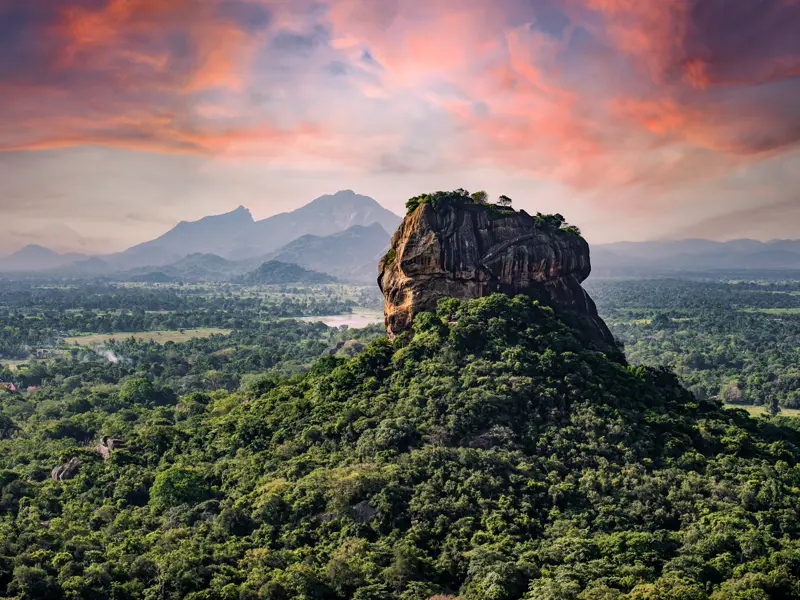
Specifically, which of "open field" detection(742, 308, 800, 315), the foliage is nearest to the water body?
the foliage

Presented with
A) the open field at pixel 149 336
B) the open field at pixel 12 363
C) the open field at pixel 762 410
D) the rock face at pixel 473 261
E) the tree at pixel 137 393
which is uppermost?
the rock face at pixel 473 261

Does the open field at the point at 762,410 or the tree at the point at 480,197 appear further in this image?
the open field at the point at 762,410

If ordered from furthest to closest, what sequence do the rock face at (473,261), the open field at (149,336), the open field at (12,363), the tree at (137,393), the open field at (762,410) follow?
the open field at (149,336)
the open field at (12,363)
the open field at (762,410)
the tree at (137,393)
the rock face at (473,261)

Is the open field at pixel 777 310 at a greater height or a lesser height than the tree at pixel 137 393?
greater

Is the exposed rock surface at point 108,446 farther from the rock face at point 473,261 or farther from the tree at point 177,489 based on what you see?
the rock face at point 473,261

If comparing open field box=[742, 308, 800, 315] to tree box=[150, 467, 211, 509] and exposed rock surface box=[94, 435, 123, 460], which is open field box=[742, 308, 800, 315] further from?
tree box=[150, 467, 211, 509]

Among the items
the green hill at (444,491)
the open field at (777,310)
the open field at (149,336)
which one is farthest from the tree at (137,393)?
the open field at (777,310)

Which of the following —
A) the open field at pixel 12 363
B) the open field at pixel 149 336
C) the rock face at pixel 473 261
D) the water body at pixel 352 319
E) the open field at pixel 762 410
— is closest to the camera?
the rock face at pixel 473 261

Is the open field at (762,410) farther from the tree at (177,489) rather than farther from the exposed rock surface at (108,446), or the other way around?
the exposed rock surface at (108,446)

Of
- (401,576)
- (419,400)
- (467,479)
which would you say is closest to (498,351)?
(419,400)
